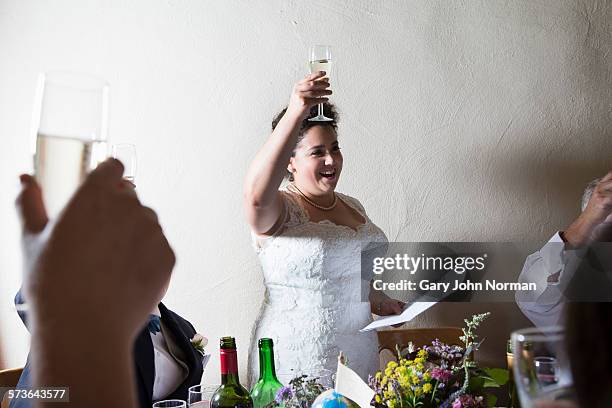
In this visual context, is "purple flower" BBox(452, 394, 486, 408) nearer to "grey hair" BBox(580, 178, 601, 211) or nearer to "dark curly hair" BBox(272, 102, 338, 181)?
"dark curly hair" BBox(272, 102, 338, 181)

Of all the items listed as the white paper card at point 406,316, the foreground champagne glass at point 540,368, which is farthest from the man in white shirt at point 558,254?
the foreground champagne glass at point 540,368

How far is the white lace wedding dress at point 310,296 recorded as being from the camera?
64.4 inches

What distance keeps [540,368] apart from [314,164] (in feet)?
4.85

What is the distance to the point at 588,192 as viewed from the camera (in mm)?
1847

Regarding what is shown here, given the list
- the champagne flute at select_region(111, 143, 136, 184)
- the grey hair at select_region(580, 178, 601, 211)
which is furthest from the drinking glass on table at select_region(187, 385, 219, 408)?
the grey hair at select_region(580, 178, 601, 211)

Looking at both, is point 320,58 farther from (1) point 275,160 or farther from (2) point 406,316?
(2) point 406,316

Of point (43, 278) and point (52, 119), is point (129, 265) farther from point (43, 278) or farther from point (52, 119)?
point (52, 119)

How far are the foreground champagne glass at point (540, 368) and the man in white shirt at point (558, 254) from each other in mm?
1595

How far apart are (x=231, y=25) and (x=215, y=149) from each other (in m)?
0.35

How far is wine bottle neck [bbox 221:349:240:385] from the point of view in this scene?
934 millimetres

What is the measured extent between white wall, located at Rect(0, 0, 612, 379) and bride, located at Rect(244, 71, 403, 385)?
157 mm

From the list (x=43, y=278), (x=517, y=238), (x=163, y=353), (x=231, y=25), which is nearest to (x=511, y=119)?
(x=517, y=238)

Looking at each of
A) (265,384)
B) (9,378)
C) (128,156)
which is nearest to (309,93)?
(128,156)

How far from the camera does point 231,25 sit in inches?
75.6
